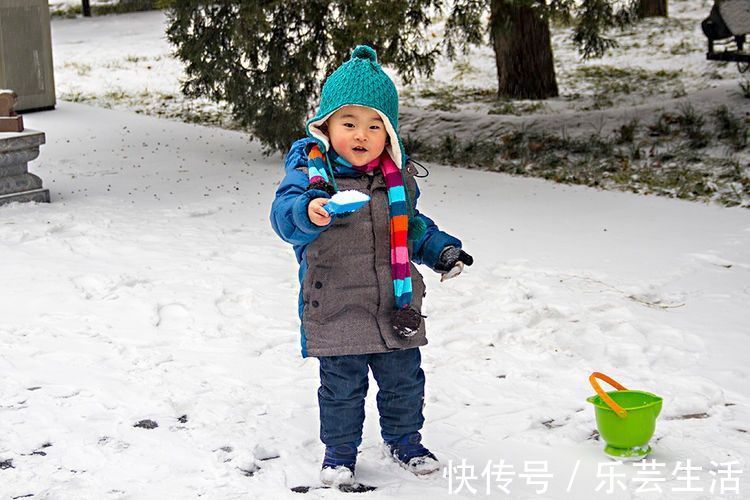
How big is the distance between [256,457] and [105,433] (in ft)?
1.92

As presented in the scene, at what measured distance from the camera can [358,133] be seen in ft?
10.8

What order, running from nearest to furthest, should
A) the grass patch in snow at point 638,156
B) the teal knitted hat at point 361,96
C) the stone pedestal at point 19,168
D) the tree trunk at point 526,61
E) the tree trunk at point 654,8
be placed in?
1. the teal knitted hat at point 361,96
2. the stone pedestal at point 19,168
3. the grass patch in snow at point 638,156
4. the tree trunk at point 526,61
5. the tree trunk at point 654,8

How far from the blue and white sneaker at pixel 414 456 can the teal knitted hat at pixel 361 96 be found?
2.99ft

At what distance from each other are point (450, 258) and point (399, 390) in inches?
18.2

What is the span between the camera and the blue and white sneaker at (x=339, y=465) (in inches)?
134

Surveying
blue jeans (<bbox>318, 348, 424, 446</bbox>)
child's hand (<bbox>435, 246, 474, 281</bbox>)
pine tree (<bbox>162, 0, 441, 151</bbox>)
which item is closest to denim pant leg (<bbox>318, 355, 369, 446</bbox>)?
blue jeans (<bbox>318, 348, 424, 446</bbox>)

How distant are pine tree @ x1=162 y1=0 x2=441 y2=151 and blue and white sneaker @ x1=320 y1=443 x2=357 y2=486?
499cm

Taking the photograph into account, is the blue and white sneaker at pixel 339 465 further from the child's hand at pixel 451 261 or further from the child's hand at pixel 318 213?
the child's hand at pixel 318 213

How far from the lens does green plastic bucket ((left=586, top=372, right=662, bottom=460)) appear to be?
349 centimetres

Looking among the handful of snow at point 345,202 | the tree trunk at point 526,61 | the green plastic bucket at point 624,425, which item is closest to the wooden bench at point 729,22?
the tree trunk at point 526,61

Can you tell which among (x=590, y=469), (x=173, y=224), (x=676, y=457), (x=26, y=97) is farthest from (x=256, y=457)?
(x=26, y=97)

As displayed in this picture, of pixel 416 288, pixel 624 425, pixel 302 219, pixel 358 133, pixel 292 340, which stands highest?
pixel 358 133

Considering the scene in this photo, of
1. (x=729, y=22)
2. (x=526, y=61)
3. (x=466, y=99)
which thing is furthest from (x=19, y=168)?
(x=729, y=22)

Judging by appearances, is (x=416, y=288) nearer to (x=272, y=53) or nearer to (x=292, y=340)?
(x=292, y=340)
